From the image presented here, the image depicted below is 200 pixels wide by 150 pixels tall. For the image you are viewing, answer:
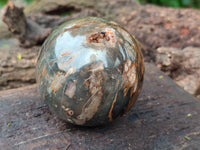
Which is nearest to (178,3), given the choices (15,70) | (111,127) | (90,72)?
(15,70)

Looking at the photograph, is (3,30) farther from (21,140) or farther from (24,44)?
(21,140)

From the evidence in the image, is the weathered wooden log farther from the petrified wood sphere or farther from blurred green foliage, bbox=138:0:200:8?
blurred green foliage, bbox=138:0:200:8

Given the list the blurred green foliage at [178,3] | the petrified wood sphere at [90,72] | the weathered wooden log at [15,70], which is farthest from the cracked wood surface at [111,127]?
the blurred green foliage at [178,3]

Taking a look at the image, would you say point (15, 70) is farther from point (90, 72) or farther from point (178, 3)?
point (178, 3)

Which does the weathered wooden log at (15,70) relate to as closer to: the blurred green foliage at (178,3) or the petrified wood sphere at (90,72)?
the petrified wood sphere at (90,72)

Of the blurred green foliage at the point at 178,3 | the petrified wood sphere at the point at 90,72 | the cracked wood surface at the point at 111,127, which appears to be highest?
the petrified wood sphere at the point at 90,72

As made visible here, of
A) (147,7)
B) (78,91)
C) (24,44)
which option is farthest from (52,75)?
(147,7)
